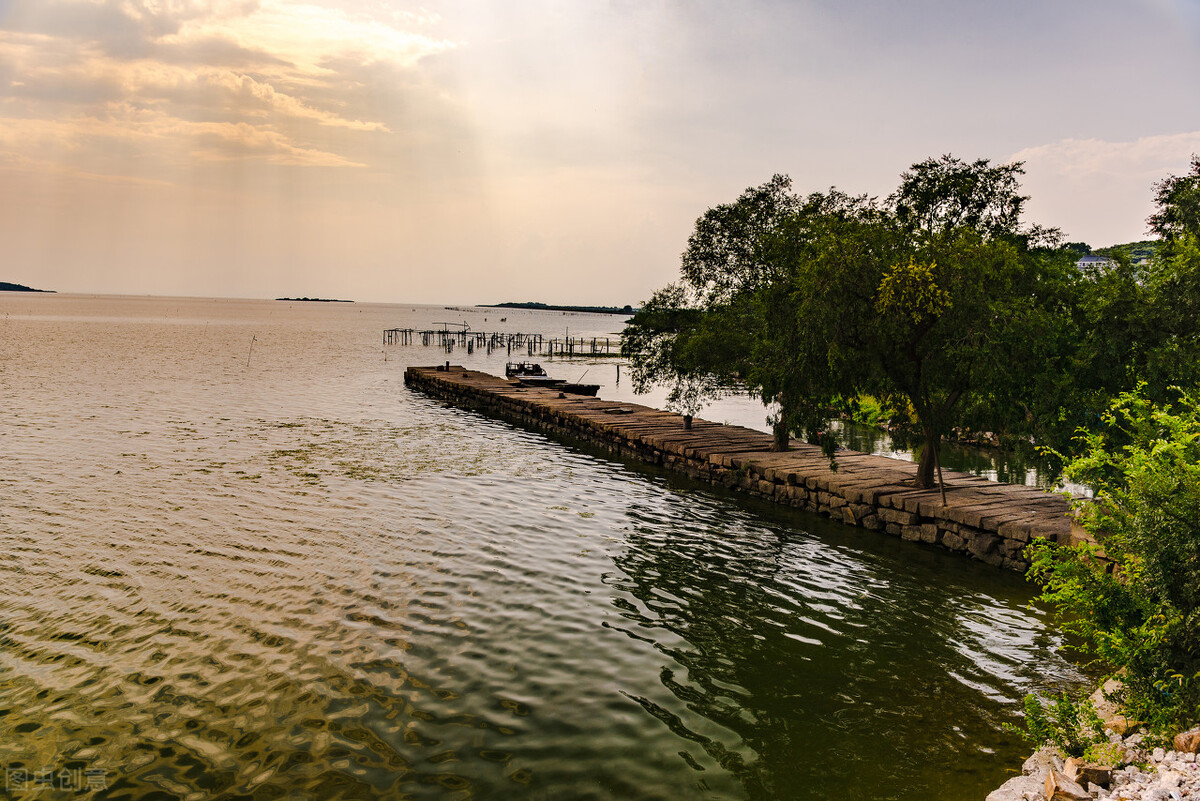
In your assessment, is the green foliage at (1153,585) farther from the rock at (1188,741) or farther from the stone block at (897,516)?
the stone block at (897,516)

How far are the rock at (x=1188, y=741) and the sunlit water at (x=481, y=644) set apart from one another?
218cm

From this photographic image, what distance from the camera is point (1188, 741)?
6020mm

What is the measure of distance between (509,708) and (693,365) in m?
19.9

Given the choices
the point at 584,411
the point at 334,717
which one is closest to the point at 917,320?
the point at 334,717

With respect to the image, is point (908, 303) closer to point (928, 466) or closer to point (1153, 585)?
point (928, 466)

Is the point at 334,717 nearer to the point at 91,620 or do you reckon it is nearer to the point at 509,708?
the point at 509,708

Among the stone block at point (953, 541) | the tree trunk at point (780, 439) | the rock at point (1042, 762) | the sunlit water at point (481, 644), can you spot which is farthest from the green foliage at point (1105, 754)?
the tree trunk at point (780, 439)

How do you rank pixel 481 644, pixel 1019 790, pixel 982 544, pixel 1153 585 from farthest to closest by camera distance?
1. pixel 982 544
2. pixel 481 644
3. pixel 1153 585
4. pixel 1019 790

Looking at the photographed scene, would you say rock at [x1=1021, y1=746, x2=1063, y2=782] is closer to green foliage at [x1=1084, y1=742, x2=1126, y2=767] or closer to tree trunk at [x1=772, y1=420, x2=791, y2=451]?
green foliage at [x1=1084, y1=742, x2=1126, y2=767]

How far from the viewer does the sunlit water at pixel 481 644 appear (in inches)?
313

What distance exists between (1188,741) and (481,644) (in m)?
8.62

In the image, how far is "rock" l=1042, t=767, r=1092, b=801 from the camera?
19.5ft

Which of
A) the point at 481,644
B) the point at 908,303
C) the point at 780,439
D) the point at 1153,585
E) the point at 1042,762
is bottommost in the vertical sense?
the point at 481,644

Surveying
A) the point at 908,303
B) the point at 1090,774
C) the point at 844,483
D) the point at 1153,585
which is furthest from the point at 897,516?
the point at 1090,774
